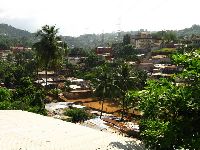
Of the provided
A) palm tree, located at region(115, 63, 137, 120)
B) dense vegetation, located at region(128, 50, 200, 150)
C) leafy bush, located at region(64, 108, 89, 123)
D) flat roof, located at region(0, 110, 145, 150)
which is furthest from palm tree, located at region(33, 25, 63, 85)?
dense vegetation, located at region(128, 50, 200, 150)

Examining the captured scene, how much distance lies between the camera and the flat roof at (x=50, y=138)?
10938 millimetres

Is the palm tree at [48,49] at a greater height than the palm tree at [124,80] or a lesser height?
greater

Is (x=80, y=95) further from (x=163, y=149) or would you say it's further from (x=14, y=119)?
(x=163, y=149)

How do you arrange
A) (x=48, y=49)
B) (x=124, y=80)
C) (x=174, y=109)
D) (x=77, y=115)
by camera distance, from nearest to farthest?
1. (x=174, y=109)
2. (x=77, y=115)
3. (x=48, y=49)
4. (x=124, y=80)

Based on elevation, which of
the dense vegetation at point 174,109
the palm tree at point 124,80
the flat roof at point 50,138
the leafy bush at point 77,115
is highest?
the dense vegetation at point 174,109

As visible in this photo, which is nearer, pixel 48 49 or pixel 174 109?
pixel 174 109

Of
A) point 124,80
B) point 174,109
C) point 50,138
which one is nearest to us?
point 174,109

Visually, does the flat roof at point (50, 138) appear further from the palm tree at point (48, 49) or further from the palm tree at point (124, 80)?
the palm tree at point (124, 80)

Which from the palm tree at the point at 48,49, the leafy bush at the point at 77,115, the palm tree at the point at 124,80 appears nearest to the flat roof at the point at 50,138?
the leafy bush at the point at 77,115

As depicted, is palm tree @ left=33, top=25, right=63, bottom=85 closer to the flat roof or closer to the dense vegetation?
the flat roof

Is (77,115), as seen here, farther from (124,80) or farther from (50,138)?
(50,138)

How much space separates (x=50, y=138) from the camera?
11.9m

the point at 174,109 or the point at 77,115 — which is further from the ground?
the point at 174,109

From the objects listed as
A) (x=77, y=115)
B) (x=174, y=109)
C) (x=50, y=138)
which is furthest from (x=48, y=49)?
(x=174, y=109)
